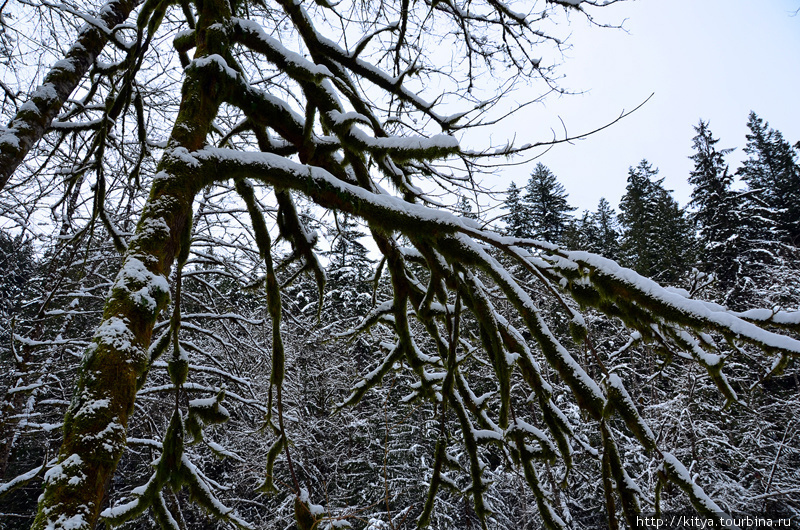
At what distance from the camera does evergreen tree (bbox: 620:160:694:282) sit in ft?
66.7

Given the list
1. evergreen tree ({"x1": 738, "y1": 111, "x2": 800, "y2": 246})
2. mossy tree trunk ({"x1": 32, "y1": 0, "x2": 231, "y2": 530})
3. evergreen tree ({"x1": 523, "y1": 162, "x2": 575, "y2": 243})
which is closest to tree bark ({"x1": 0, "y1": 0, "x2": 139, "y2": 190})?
mossy tree trunk ({"x1": 32, "y1": 0, "x2": 231, "y2": 530})

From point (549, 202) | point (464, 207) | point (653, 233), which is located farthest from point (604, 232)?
point (464, 207)

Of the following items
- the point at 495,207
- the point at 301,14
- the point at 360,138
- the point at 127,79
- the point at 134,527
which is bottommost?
the point at 134,527

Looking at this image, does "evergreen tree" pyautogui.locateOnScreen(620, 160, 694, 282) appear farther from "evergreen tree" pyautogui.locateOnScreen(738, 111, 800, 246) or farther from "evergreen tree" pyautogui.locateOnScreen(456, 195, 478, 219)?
"evergreen tree" pyautogui.locateOnScreen(456, 195, 478, 219)

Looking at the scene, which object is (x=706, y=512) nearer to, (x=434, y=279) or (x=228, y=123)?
(x=434, y=279)

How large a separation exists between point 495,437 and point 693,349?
3.51ft

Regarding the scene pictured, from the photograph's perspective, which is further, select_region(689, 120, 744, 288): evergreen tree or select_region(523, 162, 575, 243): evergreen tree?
select_region(523, 162, 575, 243): evergreen tree

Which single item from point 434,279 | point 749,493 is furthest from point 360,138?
point 749,493

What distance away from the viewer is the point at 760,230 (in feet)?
65.4

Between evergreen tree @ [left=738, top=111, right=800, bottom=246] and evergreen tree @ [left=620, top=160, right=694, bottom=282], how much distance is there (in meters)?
3.85

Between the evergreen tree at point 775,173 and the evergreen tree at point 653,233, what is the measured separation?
3.85 m

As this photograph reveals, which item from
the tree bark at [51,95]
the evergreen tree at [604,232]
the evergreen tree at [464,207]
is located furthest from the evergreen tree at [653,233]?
the tree bark at [51,95]

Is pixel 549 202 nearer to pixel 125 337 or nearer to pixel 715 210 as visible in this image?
pixel 715 210

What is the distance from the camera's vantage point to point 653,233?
73.2 ft
